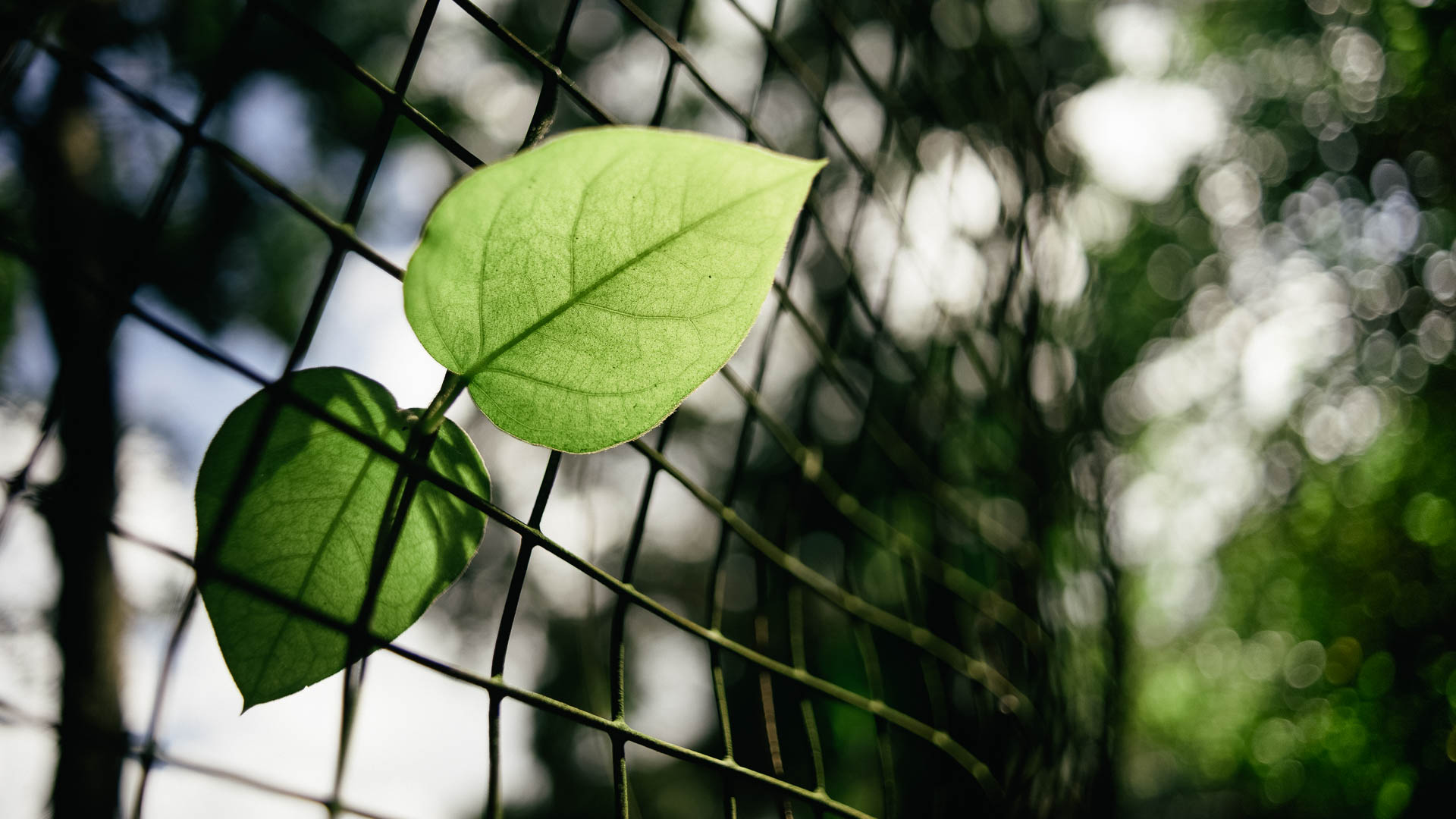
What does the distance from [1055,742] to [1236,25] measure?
124 cm

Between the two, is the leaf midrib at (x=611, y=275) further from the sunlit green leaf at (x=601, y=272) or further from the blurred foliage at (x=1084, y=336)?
the blurred foliage at (x=1084, y=336)

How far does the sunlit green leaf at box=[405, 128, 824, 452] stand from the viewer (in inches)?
4.7

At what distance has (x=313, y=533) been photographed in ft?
0.44

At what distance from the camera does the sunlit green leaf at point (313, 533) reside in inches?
5.1

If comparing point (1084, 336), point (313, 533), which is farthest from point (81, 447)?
point (1084, 336)

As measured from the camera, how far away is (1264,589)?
1188mm

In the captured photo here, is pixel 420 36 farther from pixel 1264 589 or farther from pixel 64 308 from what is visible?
pixel 1264 589

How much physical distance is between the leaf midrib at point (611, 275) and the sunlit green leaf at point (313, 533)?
0.02m

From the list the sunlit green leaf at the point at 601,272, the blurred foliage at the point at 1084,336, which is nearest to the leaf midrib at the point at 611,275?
the sunlit green leaf at the point at 601,272

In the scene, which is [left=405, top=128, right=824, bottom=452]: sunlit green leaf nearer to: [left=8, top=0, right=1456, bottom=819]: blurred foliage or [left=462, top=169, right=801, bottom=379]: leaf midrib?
[left=462, top=169, right=801, bottom=379]: leaf midrib

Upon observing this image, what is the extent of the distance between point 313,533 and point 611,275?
69mm

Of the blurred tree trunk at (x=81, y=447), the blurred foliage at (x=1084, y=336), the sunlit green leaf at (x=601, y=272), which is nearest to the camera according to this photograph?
the sunlit green leaf at (x=601, y=272)

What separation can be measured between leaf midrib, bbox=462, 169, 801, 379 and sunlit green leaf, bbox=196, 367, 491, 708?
0.02m

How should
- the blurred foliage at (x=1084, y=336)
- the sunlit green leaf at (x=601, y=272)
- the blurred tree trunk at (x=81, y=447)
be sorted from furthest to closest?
the blurred tree trunk at (x=81, y=447) → the blurred foliage at (x=1084, y=336) → the sunlit green leaf at (x=601, y=272)
